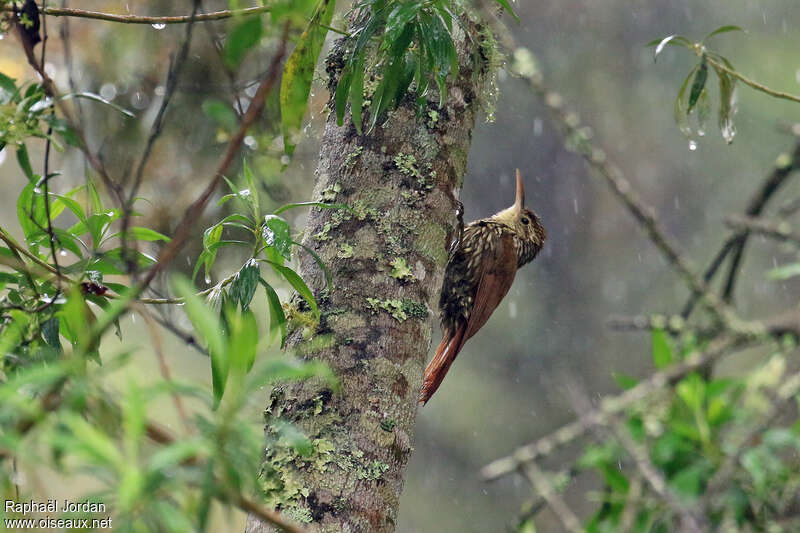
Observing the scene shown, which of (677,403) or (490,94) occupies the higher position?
(490,94)

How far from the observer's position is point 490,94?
2145 millimetres

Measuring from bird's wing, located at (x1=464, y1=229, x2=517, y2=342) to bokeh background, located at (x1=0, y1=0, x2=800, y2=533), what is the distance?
158 inches

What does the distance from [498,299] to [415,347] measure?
1.46m

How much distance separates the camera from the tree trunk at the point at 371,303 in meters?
1.49

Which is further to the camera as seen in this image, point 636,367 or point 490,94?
point 636,367

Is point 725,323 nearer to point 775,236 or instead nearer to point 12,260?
point 775,236

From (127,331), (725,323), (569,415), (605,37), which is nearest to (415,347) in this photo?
(725,323)

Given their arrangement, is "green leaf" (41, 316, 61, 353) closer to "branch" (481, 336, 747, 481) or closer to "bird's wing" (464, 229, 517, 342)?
"branch" (481, 336, 747, 481)

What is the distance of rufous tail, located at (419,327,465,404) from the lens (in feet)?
8.57

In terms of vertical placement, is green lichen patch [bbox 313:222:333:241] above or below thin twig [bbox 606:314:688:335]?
above

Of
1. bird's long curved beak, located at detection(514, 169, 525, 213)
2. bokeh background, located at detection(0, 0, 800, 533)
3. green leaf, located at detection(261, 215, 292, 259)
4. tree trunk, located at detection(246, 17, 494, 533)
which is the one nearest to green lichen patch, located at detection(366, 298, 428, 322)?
tree trunk, located at detection(246, 17, 494, 533)

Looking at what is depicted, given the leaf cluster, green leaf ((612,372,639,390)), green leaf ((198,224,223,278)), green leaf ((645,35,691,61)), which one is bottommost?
green leaf ((612,372,639,390))

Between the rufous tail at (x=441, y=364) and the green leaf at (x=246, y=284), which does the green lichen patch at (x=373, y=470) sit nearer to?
the green leaf at (x=246, y=284)

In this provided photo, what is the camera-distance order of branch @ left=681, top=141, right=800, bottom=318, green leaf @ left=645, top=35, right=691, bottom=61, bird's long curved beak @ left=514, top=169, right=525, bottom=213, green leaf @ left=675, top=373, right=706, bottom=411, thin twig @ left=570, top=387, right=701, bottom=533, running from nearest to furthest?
1. thin twig @ left=570, top=387, right=701, bottom=533
2. green leaf @ left=675, top=373, right=706, bottom=411
3. branch @ left=681, top=141, right=800, bottom=318
4. green leaf @ left=645, top=35, right=691, bottom=61
5. bird's long curved beak @ left=514, top=169, right=525, bottom=213
